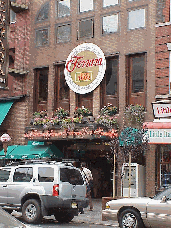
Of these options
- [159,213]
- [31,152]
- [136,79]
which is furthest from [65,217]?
[136,79]

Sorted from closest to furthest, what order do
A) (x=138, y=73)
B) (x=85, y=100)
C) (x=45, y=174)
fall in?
(x=45, y=174) < (x=138, y=73) < (x=85, y=100)

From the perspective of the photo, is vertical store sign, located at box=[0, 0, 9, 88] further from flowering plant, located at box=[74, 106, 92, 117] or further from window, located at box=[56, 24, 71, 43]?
flowering plant, located at box=[74, 106, 92, 117]

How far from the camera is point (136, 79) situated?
2575 cm

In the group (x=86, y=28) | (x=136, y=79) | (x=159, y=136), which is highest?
(x=86, y=28)

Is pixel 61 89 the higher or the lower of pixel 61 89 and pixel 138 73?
the lower

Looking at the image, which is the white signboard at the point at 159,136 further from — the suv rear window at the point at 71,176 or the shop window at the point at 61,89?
the shop window at the point at 61,89

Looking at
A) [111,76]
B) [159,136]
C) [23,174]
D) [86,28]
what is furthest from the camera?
[86,28]

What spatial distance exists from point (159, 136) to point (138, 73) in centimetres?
430

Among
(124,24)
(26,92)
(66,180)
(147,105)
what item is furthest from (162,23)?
(66,180)

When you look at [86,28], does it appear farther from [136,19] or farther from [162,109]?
[162,109]

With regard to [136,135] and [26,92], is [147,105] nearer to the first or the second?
[136,135]

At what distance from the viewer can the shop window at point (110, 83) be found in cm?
2644

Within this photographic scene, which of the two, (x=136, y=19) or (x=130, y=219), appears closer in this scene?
(x=130, y=219)

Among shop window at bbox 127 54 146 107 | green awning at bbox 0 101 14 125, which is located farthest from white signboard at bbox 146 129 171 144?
green awning at bbox 0 101 14 125
